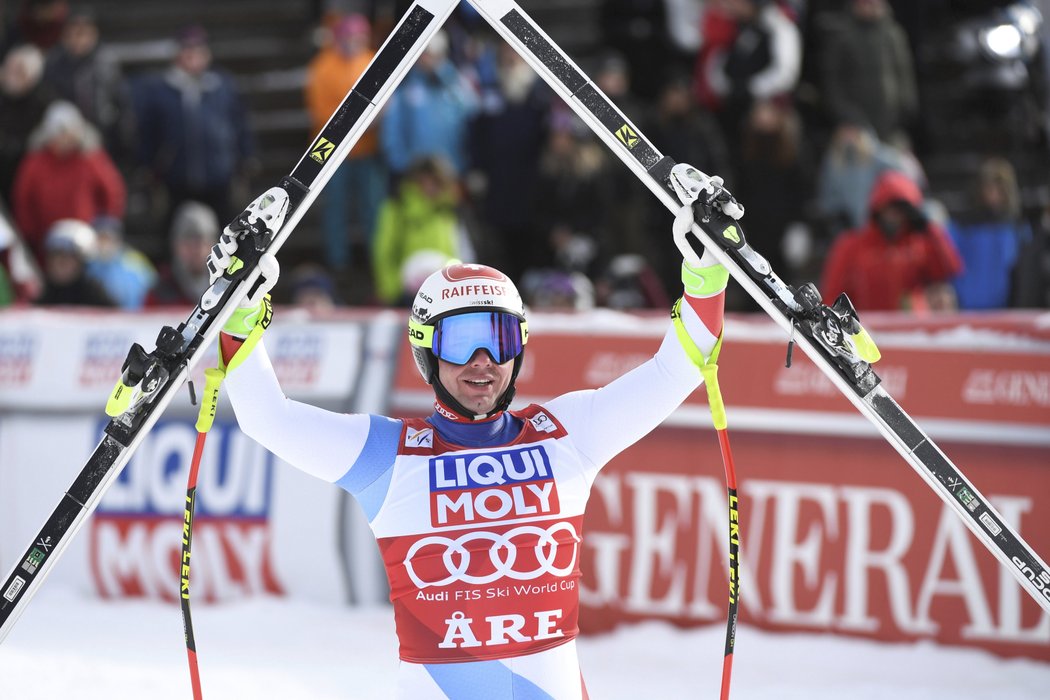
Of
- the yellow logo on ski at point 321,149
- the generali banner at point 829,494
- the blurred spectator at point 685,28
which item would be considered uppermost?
the blurred spectator at point 685,28

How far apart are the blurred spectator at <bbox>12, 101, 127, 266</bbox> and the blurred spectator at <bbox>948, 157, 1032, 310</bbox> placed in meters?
6.30

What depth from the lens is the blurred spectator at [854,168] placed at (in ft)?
35.2

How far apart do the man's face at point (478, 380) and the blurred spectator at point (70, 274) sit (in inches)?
247

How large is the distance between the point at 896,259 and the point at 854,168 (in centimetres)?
142

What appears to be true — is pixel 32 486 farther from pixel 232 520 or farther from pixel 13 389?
pixel 232 520

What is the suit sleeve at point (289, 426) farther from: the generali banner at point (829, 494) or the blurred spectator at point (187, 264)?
the blurred spectator at point (187, 264)

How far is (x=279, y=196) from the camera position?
476cm

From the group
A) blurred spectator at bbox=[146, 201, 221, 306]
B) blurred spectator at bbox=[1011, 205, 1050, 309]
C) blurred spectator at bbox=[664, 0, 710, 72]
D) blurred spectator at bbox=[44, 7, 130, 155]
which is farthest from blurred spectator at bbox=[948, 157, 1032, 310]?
blurred spectator at bbox=[44, 7, 130, 155]

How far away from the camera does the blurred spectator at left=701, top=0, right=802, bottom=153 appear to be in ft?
37.4

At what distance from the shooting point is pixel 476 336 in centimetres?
484

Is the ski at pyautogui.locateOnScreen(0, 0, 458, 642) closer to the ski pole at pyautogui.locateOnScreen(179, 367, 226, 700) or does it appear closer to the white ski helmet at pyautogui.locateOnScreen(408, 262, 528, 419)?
the ski pole at pyautogui.locateOnScreen(179, 367, 226, 700)

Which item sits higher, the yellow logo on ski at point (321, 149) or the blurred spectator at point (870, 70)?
the blurred spectator at point (870, 70)

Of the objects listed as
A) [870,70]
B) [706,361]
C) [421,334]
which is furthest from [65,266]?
[706,361]

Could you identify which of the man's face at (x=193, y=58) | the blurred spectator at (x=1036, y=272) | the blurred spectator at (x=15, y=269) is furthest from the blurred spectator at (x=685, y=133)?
the blurred spectator at (x=15, y=269)
